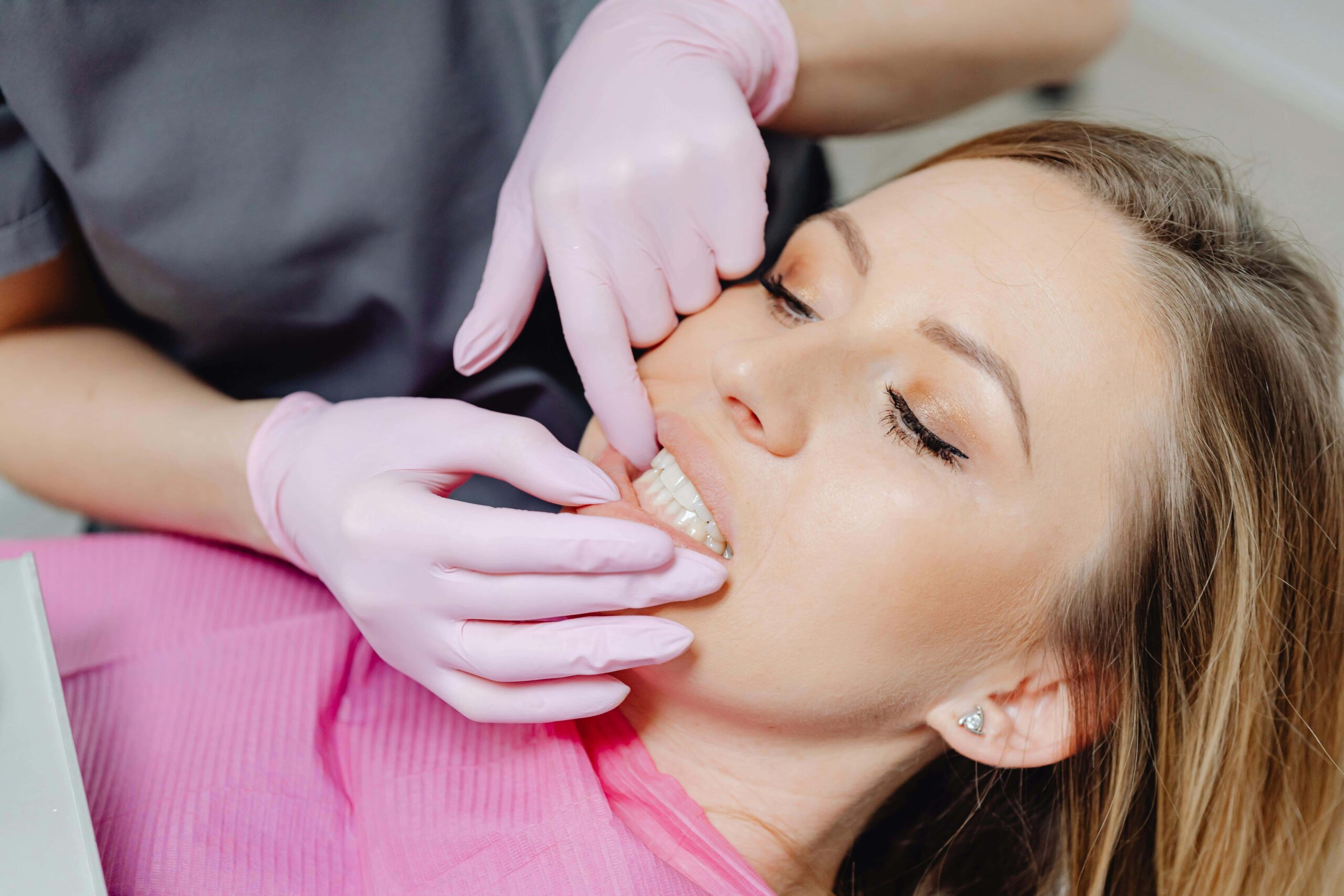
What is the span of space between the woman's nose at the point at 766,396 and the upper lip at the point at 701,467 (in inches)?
2.0

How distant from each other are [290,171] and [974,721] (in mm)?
1070

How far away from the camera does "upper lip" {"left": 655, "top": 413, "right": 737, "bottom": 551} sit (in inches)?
40.1

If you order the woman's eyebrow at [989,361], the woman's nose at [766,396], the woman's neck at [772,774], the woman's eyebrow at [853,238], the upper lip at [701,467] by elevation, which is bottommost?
the woman's neck at [772,774]

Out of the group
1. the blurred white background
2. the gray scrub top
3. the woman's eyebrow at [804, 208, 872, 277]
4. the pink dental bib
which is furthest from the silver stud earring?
the blurred white background

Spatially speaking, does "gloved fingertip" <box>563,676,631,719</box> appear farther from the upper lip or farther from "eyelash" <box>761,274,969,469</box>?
"eyelash" <box>761,274,969,469</box>

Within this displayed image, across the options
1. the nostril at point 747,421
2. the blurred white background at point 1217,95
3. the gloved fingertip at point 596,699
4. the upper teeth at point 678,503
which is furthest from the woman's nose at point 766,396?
the blurred white background at point 1217,95

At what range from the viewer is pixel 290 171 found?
4.03 feet

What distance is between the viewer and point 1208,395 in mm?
1040

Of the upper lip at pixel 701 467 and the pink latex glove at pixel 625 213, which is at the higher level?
the pink latex glove at pixel 625 213

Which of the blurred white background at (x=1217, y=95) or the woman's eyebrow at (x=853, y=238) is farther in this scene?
the blurred white background at (x=1217, y=95)

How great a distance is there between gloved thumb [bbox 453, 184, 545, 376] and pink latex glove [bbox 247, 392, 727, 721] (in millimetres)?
96

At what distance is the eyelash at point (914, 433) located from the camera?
38.7 inches

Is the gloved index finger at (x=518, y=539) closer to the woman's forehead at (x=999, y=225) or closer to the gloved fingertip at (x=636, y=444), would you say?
the gloved fingertip at (x=636, y=444)

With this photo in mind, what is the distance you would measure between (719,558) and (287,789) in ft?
1.85
